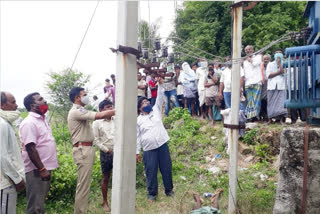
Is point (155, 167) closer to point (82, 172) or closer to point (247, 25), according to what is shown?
point (82, 172)

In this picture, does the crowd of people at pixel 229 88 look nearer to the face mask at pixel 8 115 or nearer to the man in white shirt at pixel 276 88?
the man in white shirt at pixel 276 88

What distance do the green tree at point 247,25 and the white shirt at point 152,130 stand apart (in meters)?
10.9

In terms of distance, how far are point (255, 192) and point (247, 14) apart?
14458mm

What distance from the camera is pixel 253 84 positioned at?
23.7 feet

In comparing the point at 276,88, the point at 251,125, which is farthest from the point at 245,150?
the point at 276,88

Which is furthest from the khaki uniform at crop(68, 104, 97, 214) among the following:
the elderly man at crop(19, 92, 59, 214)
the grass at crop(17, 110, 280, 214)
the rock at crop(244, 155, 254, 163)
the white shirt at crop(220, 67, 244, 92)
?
the white shirt at crop(220, 67, 244, 92)

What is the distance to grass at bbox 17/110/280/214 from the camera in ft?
14.9

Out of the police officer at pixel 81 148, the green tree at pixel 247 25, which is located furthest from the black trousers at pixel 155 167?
the green tree at pixel 247 25

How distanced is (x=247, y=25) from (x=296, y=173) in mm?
15003

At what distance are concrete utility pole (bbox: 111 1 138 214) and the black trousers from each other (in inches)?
85.8

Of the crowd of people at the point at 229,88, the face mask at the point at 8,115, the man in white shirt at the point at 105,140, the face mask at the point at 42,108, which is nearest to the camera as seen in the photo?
the face mask at the point at 8,115

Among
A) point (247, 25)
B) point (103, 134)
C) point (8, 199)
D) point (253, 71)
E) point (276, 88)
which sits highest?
point (247, 25)

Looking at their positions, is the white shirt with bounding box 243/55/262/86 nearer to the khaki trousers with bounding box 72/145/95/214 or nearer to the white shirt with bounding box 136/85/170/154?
the white shirt with bounding box 136/85/170/154

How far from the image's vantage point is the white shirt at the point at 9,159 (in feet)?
10.3
